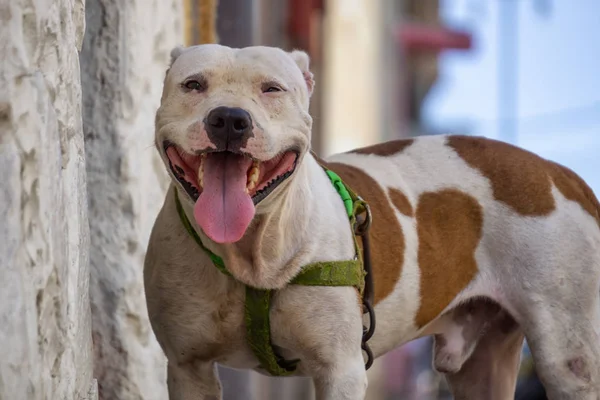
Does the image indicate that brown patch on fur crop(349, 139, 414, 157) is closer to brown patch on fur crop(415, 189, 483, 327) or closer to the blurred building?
brown patch on fur crop(415, 189, 483, 327)

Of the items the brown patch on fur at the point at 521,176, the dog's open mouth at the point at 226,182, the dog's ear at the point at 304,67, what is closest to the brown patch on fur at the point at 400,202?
the brown patch on fur at the point at 521,176

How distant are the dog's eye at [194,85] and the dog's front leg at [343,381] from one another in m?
1.10

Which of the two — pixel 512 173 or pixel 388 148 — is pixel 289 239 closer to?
pixel 388 148

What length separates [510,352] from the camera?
222 inches

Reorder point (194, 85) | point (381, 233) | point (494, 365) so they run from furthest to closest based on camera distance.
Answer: point (494, 365) → point (381, 233) → point (194, 85)

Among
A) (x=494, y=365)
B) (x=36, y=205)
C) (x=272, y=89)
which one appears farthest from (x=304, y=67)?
(x=494, y=365)

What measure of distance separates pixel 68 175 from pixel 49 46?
1.47 feet

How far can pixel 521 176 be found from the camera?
525 centimetres

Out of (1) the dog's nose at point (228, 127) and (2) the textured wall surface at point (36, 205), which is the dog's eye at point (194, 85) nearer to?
(1) the dog's nose at point (228, 127)

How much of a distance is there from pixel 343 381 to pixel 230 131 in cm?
104

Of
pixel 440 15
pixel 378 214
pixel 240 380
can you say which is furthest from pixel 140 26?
pixel 440 15

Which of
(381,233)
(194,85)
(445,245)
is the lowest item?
(445,245)

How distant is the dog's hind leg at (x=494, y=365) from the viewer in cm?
553

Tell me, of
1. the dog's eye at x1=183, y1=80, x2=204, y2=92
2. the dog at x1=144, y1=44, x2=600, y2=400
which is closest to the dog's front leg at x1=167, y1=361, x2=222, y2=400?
the dog at x1=144, y1=44, x2=600, y2=400
